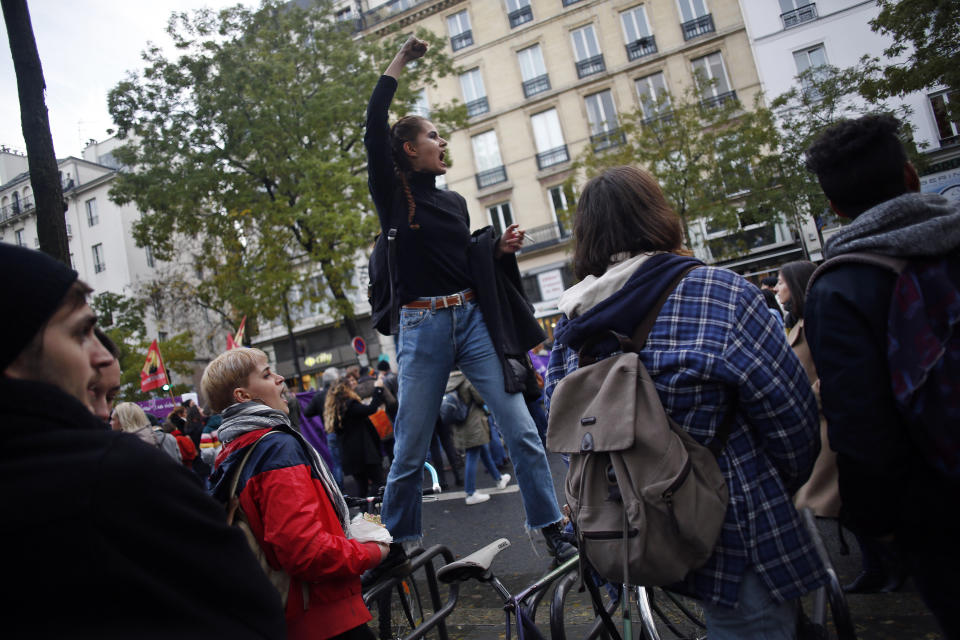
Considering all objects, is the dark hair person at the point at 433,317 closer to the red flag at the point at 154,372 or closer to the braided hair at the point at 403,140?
the braided hair at the point at 403,140

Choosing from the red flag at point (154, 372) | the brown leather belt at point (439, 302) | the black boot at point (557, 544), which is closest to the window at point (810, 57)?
the red flag at point (154, 372)

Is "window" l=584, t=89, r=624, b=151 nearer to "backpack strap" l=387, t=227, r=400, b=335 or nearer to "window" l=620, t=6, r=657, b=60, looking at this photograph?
"window" l=620, t=6, r=657, b=60

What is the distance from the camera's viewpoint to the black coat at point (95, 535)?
98 cm

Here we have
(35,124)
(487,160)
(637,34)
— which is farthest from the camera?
(487,160)

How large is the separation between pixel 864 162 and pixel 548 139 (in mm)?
31110

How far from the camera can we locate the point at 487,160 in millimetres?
32938

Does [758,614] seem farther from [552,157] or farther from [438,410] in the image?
[552,157]

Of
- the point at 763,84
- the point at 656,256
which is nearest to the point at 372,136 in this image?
the point at 656,256

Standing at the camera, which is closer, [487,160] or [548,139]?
[548,139]

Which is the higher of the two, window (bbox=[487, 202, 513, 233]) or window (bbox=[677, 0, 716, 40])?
window (bbox=[677, 0, 716, 40])

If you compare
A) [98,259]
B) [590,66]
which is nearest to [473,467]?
[590,66]

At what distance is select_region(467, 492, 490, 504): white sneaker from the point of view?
24.9ft

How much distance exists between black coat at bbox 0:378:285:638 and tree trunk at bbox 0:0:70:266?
4.49m

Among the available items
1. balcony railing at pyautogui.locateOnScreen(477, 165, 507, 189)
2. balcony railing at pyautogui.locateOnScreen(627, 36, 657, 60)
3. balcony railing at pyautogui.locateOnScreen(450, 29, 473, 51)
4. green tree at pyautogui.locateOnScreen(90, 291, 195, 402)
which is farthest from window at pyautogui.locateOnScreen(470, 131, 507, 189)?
green tree at pyautogui.locateOnScreen(90, 291, 195, 402)
